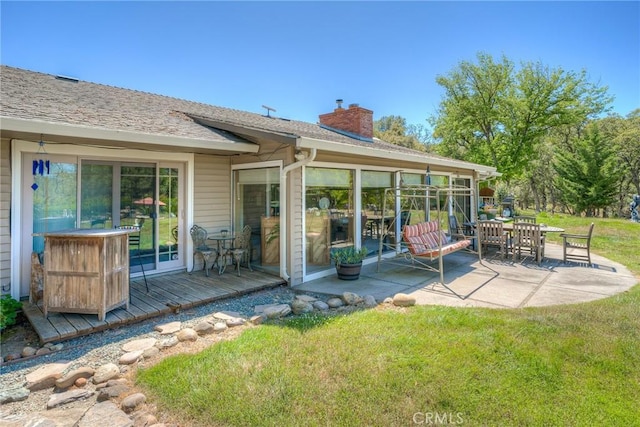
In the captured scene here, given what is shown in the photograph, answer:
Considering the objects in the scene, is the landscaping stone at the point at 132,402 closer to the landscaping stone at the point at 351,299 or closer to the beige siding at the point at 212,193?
the landscaping stone at the point at 351,299

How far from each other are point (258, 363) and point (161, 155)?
428 cm

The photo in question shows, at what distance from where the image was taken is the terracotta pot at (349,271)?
19.6 feet

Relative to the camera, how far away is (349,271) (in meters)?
5.98

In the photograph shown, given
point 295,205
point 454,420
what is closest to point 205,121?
point 295,205

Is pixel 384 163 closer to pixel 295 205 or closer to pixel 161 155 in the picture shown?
pixel 295 205

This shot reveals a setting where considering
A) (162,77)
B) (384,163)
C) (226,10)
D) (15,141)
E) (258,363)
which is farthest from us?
(162,77)

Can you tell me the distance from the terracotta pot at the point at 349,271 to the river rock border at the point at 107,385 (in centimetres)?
209

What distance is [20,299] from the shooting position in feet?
15.2

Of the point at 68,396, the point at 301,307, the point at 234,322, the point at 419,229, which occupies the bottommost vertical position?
the point at 68,396

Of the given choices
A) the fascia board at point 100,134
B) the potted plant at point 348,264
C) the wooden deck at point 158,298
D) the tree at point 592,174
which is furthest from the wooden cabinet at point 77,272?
the tree at point 592,174

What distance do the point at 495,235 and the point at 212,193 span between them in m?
6.59

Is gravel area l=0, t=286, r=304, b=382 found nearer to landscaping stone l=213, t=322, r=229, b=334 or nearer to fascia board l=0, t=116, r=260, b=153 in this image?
landscaping stone l=213, t=322, r=229, b=334

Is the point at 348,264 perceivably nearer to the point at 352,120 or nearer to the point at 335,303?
the point at 335,303

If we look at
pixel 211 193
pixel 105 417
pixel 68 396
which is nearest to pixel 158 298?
pixel 68 396
